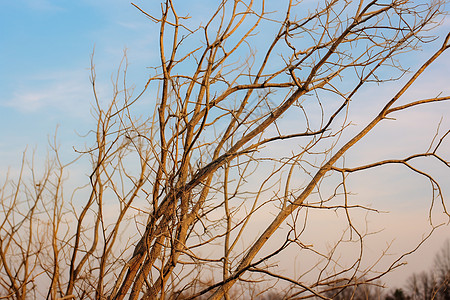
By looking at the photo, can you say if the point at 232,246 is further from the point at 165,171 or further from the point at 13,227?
the point at 13,227

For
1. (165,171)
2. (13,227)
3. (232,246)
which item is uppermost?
(13,227)

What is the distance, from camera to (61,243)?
14.3 ft

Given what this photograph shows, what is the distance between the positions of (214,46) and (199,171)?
979mm

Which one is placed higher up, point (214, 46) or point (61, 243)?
point (214, 46)

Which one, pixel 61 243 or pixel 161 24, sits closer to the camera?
pixel 161 24

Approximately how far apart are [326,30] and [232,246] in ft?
5.71

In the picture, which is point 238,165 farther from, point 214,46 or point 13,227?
point 13,227

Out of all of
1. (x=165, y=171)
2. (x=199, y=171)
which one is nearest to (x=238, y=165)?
(x=199, y=171)

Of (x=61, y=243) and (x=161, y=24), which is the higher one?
(x=161, y=24)

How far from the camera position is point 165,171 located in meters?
3.31

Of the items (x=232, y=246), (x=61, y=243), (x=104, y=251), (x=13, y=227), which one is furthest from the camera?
(x=13, y=227)

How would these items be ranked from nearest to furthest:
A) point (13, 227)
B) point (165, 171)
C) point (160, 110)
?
point (165, 171), point (160, 110), point (13, 227)

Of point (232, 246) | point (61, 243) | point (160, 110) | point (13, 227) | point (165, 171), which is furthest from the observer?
point (13, 227)

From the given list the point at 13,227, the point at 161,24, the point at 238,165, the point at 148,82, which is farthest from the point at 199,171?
the point at 13,227
